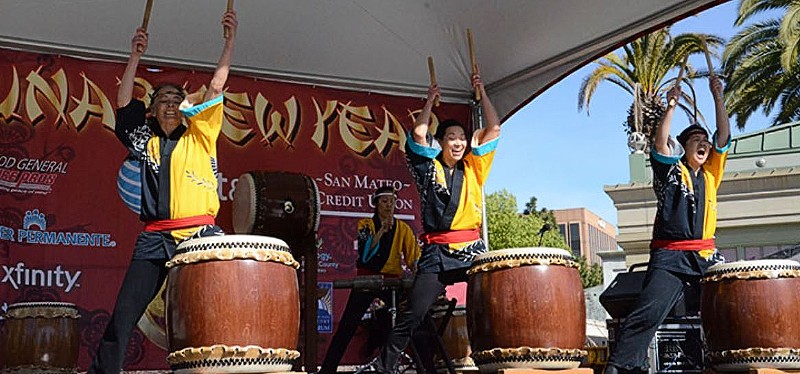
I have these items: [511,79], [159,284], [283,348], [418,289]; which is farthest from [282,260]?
[511,79]

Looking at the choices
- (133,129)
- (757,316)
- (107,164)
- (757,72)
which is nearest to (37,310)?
(107,164)

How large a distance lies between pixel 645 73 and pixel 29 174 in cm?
1254

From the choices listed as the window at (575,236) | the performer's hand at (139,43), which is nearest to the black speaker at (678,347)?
the performer's hand at (139,43)

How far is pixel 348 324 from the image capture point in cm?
604

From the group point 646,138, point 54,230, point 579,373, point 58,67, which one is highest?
point 646,138

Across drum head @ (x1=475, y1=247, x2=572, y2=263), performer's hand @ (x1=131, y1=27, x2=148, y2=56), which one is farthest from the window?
performer's hand @ (x1=131, y1=27, x2=148, y2=56)

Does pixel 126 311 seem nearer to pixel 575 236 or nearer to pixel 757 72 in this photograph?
pixel 757 72

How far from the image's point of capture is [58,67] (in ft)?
20.0

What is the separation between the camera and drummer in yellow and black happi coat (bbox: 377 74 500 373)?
4585 millimetres

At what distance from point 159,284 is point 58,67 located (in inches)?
105

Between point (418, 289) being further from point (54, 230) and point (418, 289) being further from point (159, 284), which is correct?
point (54, 230)

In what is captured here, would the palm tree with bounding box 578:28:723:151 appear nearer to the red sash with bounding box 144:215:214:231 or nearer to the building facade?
the red sash with bounding box 144:215:214:231

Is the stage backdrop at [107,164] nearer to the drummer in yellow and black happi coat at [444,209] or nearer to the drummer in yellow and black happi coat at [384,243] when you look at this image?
the drummer in yellow and black happi coat at [384,243]

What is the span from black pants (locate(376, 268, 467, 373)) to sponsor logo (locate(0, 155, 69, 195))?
261 cm
